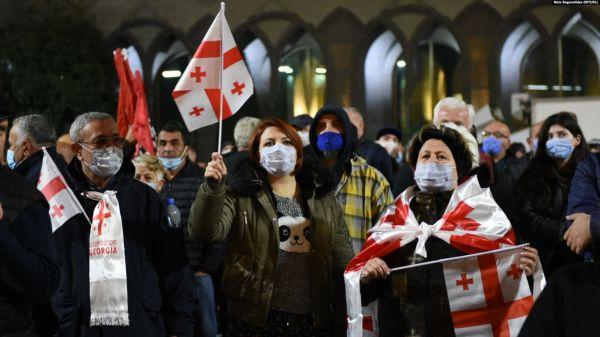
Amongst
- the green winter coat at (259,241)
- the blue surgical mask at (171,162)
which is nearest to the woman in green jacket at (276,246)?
the green winter coat at (259,241)

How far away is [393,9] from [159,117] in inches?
216

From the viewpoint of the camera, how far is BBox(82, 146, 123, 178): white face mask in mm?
5379

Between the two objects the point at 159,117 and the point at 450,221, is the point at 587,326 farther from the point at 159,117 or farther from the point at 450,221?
the point at 159,117

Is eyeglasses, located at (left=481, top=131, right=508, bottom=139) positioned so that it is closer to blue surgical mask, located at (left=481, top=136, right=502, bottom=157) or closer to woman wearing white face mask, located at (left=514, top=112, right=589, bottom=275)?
blue surgical mask, located at (left=481, top=136, right=502, bottom=157)

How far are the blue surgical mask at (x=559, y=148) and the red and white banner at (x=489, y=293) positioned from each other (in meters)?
2.75

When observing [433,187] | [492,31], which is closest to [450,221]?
[433,187]

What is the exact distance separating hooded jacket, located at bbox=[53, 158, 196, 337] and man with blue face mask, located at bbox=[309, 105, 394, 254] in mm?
1309

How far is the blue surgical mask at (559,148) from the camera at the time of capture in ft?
25.1

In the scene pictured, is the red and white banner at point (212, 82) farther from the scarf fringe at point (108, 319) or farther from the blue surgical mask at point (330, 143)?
the scarf fringe at point (108, 319)

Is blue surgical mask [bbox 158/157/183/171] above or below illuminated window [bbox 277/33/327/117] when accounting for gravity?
below

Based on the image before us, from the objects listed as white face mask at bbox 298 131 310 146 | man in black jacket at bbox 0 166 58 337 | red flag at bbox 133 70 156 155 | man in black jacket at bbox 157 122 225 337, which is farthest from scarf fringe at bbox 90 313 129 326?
red flag at bbox 133 70 156 155

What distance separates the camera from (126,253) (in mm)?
5230

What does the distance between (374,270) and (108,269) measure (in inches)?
52.2

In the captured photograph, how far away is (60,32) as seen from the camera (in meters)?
20.6
